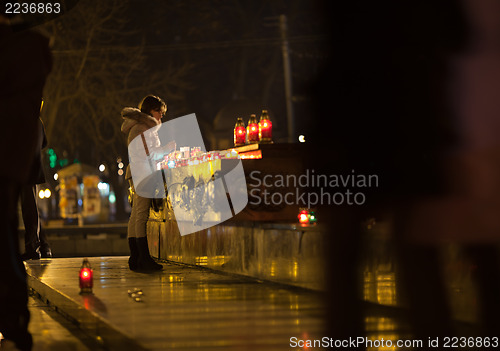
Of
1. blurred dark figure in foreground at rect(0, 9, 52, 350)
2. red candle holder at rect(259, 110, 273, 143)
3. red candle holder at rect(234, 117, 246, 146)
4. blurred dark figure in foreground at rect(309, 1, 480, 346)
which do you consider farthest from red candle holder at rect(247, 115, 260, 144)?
blurred dark figure in foreground at rect(309, 1, 480, 346)

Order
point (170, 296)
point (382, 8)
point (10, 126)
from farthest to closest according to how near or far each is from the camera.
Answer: point (170, 296)
point (10, 126)
point (382, 8)

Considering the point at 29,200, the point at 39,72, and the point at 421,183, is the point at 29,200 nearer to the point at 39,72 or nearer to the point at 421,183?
the point at 39,72

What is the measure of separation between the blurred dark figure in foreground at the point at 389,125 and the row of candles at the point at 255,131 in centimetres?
859

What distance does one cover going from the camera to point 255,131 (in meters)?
13.0

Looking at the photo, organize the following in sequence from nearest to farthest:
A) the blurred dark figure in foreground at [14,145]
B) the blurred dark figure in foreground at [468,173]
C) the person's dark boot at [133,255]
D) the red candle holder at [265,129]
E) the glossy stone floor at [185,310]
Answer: the blurred dark figure in foreground at [468,173]
the blurred dark figure in foreground at [14,145]
the glossy stone floor at [185,310]
the person's dark boot at [133,255]
the red candle holder at [265,129]

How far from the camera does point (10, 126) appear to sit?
6047 mm

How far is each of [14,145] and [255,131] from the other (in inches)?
279

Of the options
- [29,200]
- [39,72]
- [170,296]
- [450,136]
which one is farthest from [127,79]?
[450,136]

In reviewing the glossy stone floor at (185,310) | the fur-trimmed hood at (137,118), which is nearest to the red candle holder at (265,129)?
the fur-trimmed hood at (137,118)

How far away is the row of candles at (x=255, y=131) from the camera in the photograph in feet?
42.0

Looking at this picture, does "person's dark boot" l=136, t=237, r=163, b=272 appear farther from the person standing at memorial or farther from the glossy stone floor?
the glossy stone floor

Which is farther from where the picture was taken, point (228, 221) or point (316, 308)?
point (228, 221)

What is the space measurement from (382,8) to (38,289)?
25.2 ft

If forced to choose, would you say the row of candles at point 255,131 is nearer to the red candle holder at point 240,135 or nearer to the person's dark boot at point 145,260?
the red candle holder at point 240,135
